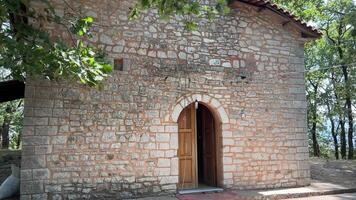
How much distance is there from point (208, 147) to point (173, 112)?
5.59 ft

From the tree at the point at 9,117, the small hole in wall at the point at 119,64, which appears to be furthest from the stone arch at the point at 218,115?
the tree at the point at 9,117

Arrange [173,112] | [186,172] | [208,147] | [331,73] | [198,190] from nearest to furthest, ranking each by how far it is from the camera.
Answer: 1. [173,112]
2. [198,190]
3. [186,172]
4. [208,147]
5. [331,73]

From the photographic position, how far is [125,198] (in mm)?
5875

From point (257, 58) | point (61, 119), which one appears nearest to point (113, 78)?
point (61, 119)

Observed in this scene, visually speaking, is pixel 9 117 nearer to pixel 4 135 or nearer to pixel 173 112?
pixel 4 135

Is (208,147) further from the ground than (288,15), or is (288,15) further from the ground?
(288,15)

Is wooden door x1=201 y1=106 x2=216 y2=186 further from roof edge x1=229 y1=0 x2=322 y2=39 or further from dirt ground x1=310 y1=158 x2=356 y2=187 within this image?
dirt ground x1=310 y1=158 x2=356 y2=187

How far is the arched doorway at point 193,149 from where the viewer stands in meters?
6.86

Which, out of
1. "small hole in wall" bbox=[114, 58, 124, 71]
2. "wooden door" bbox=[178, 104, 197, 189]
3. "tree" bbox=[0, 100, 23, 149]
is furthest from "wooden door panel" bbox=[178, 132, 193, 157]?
"tree" bbox=[0, 100, 23, 149]

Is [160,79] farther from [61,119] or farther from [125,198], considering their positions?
[125,198]

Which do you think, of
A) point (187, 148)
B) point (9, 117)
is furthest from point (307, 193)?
point (9, 117)

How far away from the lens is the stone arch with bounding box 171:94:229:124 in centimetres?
646

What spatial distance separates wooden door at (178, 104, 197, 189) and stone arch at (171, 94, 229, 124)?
0.45 m

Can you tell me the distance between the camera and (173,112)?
21.1ft
